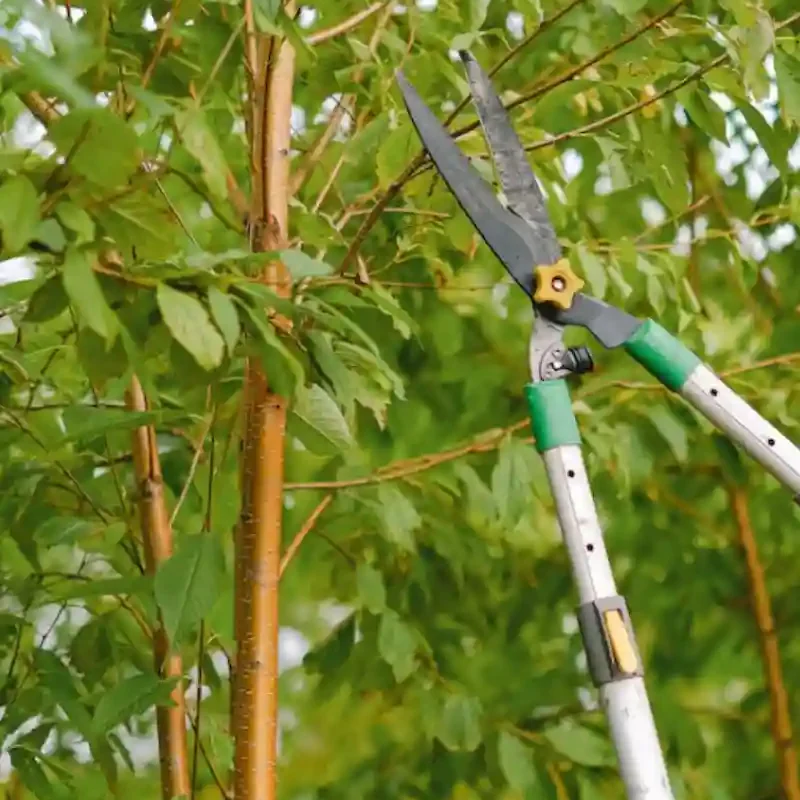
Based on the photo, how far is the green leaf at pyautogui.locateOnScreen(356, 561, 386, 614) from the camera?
2.01ft

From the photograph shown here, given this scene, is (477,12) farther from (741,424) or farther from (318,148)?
(741,424)

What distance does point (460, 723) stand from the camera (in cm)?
64

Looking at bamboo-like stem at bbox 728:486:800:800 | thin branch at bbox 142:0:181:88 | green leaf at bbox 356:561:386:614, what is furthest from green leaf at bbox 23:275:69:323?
bamboo-like stem at bbox 728:486:800:800

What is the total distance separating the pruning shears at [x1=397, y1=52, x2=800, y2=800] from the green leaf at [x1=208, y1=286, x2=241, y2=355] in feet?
0.37

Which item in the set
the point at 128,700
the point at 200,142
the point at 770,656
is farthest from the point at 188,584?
the point at 770,656

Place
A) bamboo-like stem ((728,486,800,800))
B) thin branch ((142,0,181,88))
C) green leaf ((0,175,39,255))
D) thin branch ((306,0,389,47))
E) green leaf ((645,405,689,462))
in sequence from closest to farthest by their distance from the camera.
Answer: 1. green leaf ((0,175,39,255))
2. thin branch ((142,0,181,88))
3. thin branch ((306,0,389,47))
4. green leaf ((645,405,689,462))
5. bamboo-like stem ((728,486,800,800))

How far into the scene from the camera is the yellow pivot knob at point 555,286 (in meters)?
0.40

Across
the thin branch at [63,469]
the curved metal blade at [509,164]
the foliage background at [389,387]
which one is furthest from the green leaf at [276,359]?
the thin branch at [63,469]

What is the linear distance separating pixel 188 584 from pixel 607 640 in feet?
0.53

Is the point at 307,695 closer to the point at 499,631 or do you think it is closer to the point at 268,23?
the point at 499,631

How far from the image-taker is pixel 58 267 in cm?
33

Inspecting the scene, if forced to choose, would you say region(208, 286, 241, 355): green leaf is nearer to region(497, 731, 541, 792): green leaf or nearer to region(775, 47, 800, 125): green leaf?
region(775, 47, 800, 125): green leaf

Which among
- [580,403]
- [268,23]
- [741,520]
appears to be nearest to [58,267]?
[268,23]

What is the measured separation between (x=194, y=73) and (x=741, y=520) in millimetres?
522
